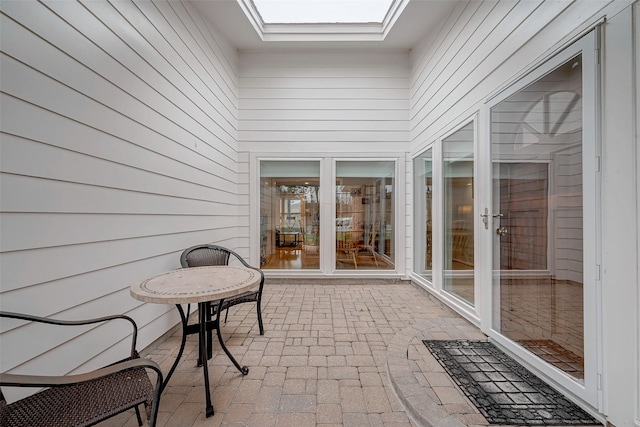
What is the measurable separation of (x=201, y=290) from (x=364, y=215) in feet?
11.0

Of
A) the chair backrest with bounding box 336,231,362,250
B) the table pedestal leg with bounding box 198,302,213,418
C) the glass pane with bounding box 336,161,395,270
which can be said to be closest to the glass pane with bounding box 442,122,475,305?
the glass pane with bounding box 336,161,395,270

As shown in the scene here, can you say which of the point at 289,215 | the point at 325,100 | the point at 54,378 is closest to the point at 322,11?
the point at 325,100

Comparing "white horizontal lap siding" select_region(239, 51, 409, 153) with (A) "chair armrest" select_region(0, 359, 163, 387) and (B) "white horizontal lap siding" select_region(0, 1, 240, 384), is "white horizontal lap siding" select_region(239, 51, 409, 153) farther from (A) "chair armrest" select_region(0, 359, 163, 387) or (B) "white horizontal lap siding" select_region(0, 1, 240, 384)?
(A) "chair armrest" select_region(0, 359, 163, 387)

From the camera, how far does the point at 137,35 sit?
2.12 metres

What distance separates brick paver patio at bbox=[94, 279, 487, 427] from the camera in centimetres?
156

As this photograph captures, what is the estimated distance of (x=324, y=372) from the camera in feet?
6.52

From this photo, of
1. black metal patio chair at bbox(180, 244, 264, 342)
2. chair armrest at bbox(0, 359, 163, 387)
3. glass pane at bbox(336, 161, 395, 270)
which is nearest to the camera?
chair armrest at bbox(0, 359, 163, 387)

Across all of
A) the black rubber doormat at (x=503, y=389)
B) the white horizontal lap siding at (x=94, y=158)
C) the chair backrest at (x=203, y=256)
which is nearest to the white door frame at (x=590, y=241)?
the black rubber doormat at (x=503, y=389)

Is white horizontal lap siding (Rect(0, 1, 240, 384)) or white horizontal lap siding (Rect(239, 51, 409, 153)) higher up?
white horizontal lap siding (Rect(239, 51, 409, 153))

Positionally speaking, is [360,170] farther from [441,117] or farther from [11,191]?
[11,191]

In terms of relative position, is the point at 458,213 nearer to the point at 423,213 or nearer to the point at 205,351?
the point at 423,213

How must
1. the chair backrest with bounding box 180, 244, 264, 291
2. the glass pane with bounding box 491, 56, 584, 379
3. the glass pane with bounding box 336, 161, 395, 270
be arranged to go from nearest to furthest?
the glass pane with bounding box 491, 56, 584, 379 < the chair backrest with bounding box 180, 244, 264, 291 < the glass pane with bounding box 336, 161, 395, 270

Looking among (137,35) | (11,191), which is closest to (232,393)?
(11,191)

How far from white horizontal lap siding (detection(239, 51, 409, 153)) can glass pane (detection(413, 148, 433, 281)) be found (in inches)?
23.3
